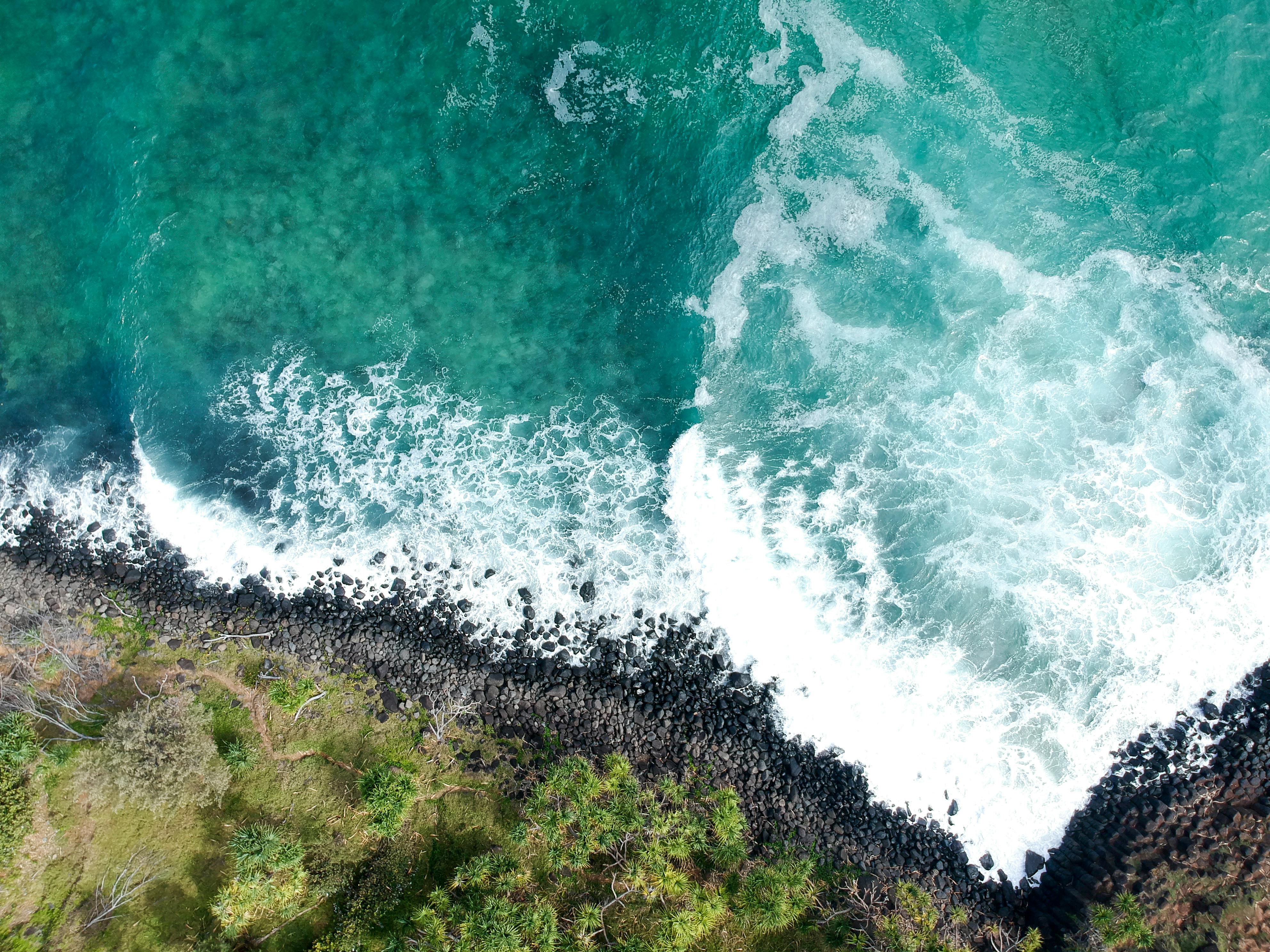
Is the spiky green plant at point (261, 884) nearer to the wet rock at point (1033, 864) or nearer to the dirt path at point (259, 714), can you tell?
the dirt path at point (259, 714)

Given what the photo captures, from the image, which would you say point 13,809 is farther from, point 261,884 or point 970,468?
point 970,468

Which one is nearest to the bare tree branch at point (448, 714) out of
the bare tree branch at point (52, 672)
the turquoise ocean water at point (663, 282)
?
the turquoise ocean water at point (663, 282)

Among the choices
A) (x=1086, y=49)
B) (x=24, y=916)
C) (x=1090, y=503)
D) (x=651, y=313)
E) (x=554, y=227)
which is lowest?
(x=24, y=916)

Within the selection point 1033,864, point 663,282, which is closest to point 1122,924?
point 1033,864

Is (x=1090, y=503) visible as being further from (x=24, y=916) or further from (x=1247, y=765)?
(x=24, y=916)

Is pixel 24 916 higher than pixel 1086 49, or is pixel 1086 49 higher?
pixel 1086 49

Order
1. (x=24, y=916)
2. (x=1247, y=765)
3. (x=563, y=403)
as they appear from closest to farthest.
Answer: (x=24, y=916) → (x=1247, y=765) → (x=563, y=403)

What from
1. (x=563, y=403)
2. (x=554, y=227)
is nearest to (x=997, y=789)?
(x=563, y=403)
